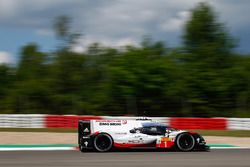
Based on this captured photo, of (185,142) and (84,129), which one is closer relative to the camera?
(185,142)

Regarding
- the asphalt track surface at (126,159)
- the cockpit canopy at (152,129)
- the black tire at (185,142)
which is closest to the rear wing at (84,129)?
the asphalt track surface at (126,159)

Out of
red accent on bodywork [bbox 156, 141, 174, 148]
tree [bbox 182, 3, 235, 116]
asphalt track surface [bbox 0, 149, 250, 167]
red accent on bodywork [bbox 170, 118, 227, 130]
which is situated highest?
tree [bbox 182, 3, 235, 116]

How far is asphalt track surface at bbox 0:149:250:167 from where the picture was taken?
10.4 metres

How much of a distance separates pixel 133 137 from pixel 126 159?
2008 mm

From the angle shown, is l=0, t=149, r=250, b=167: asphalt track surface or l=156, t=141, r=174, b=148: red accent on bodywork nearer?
l=0, t=149, r=250, b=167: asphalt track surface

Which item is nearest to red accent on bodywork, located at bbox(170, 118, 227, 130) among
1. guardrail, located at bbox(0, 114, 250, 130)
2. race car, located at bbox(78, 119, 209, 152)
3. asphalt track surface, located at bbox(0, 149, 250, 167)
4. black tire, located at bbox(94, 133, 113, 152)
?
guardrail, located at bbox(0, 114, 250, 130)

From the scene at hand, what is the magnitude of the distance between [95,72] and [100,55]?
7.01 feet

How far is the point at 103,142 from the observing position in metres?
13.2

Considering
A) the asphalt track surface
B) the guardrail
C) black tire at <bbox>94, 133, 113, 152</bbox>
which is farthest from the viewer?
the guardrail

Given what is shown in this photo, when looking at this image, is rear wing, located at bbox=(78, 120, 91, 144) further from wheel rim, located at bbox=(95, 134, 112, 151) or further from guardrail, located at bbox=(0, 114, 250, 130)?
guardrail, located at bbox=(0, 114, 250, 130)

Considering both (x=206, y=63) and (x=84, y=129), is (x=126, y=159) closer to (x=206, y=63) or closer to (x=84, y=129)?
(x=84, y=129)

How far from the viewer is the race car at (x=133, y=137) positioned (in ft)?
43.1

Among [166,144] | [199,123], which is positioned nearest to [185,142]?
[166,144]

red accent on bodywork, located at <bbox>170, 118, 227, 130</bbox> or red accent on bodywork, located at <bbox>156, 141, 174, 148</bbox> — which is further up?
red accent on bodywork, located at <bbox>170, 118, 227, 130</bbox>
